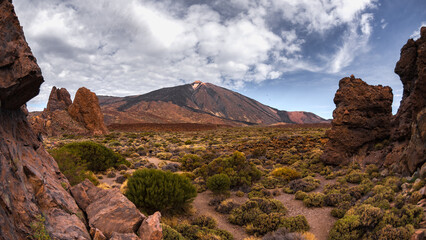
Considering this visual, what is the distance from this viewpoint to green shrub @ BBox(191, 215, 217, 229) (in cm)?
753

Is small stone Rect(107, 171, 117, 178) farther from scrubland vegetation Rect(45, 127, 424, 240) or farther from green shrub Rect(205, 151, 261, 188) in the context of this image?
green shrub Rect(205, 151, 261, 188)

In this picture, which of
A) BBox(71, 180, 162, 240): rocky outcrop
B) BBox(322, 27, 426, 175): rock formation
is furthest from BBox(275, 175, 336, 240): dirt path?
BBox(71, 180, 162, 240): rocky outcrop

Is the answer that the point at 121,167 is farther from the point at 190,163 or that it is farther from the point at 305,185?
the point at 305,185

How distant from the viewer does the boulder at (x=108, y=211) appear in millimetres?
3908

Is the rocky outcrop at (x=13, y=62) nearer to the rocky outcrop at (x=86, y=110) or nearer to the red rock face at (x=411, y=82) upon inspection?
the red rock face at (x=411, y=82)

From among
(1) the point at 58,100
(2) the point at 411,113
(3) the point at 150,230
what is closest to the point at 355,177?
Answer: (2) the point at 411,113

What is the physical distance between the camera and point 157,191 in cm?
763

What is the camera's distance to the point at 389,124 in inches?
510

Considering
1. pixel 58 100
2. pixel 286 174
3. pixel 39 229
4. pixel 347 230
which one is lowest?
pixel 347 230

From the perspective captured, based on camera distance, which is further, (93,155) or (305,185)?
(93,155)

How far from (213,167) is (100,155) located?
7082 millimetres

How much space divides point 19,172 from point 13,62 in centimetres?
161

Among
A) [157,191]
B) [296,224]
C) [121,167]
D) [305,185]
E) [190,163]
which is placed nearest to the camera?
[296,224]

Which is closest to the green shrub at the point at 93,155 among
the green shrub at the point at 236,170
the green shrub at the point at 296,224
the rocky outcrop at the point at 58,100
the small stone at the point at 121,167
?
the small stone at the point at 121,167
